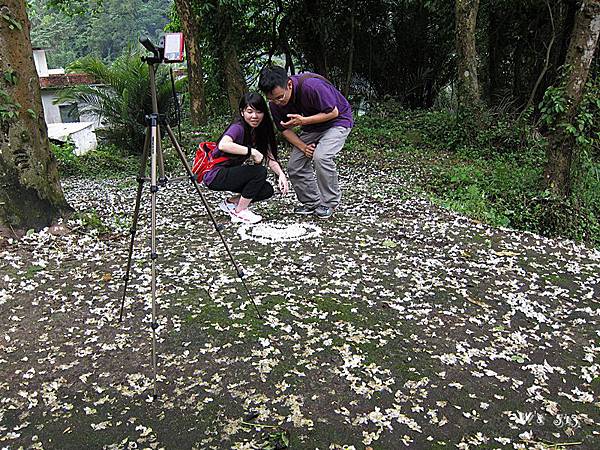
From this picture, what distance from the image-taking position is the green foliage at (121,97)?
9.76 m

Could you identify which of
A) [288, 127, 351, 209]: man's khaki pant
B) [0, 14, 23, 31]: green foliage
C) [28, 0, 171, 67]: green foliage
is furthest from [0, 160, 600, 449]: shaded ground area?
[28, 0, 171, 67]: green foliage

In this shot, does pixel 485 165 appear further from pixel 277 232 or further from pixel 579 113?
pixel 277 232

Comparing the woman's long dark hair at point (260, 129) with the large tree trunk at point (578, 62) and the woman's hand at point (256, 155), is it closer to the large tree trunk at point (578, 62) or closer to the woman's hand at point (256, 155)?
the woman's hand at point (256, 155)

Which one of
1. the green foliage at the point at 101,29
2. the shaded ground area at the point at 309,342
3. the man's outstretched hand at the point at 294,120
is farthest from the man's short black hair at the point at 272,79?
the green foliage at the point at 101,29

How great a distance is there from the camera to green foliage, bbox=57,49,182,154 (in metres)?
9.76

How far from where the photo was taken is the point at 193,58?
9438mm

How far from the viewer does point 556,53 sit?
9.40m

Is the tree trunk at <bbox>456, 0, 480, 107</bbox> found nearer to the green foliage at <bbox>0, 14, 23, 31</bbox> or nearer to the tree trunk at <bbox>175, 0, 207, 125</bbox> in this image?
the tree trunk at <bbox>175, 0, 207, 125</bbox>

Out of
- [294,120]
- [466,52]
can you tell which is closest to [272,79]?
[294,120]

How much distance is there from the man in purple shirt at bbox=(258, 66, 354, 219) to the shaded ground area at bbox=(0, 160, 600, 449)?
56cm

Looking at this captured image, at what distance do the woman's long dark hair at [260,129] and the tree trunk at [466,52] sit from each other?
5307 mm

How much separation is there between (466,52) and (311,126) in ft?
16.6

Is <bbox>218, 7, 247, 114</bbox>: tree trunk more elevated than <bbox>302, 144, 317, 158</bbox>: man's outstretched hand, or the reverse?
<bbox>218, 7, 247, 114</bbox>: tree trunk

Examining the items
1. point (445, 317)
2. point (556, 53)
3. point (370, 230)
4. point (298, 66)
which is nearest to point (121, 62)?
point (298, 66)
